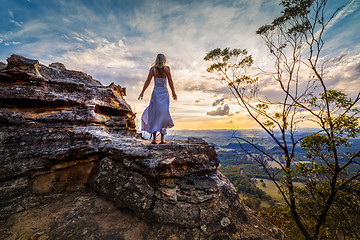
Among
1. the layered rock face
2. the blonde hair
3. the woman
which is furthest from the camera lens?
the woman

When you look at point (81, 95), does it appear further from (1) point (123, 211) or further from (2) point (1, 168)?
(1) point (123, 211)

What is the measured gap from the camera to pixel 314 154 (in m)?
7.84

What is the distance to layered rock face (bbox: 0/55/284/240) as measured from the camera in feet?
15.0

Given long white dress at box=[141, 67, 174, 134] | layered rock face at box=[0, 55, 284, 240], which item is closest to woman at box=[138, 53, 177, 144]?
long white dress at box=[141, 67, 174, 134]

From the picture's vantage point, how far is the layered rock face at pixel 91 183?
15.0 ft

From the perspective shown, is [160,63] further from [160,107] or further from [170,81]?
[160,107]

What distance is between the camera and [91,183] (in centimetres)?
612

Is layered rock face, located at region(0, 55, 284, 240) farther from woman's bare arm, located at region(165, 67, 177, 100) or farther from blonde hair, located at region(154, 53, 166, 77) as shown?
blonde hair, located at region(154, 53, 166, 77)

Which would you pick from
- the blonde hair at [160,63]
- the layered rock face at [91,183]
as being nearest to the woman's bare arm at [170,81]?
the blonde hair at [160,63]

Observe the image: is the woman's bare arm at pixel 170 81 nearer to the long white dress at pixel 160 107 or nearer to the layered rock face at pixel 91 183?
the long white dress at pixel 160 107

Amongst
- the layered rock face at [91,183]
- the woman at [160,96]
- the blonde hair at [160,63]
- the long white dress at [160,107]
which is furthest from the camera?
the long white dress at [160,107]

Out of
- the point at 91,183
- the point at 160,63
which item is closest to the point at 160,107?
the point at 160,63

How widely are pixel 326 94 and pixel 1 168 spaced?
1442 centimetres

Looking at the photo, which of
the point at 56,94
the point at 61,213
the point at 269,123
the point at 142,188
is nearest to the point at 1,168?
the point at 61,213
